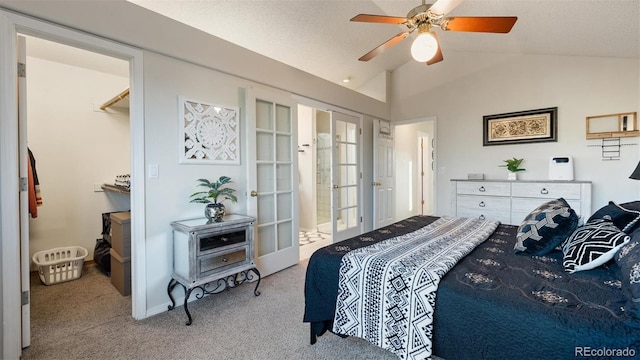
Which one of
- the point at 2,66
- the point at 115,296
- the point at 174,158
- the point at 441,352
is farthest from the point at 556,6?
the point at 115,296

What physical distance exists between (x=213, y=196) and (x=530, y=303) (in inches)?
86.2

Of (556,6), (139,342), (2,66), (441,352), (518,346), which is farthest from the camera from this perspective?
(556,6)

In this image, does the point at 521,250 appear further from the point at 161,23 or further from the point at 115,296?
the point at 115,296

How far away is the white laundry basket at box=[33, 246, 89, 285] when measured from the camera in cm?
271

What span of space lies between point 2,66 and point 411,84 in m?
4.80

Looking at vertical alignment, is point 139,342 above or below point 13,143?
below

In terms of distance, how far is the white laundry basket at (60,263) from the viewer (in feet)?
8.91

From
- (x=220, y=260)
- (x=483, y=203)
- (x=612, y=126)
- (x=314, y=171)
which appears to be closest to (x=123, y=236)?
(x=220, y=260)

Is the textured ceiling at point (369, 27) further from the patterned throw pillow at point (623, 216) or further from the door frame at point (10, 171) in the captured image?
the patterned throw pillow at point (623, 216)

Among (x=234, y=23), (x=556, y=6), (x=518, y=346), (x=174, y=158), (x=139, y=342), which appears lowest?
(x=139, y=342)

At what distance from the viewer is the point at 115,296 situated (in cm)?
253

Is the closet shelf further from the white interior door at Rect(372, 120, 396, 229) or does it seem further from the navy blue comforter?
the white interior door at Rect(372, 120, 396, 229)

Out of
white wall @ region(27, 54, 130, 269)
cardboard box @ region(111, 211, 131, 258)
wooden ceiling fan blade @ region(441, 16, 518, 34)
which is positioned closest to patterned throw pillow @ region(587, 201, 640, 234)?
wooden ceiling fan blade @ region(441, 16, 518, 34)

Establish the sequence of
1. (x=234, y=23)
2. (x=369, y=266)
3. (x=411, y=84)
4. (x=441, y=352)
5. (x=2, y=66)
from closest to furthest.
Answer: (x=441, y=352)
(x=369, y=266)
(x=2, y=66)
(x=234, y=23)
(x=411, y=84)
